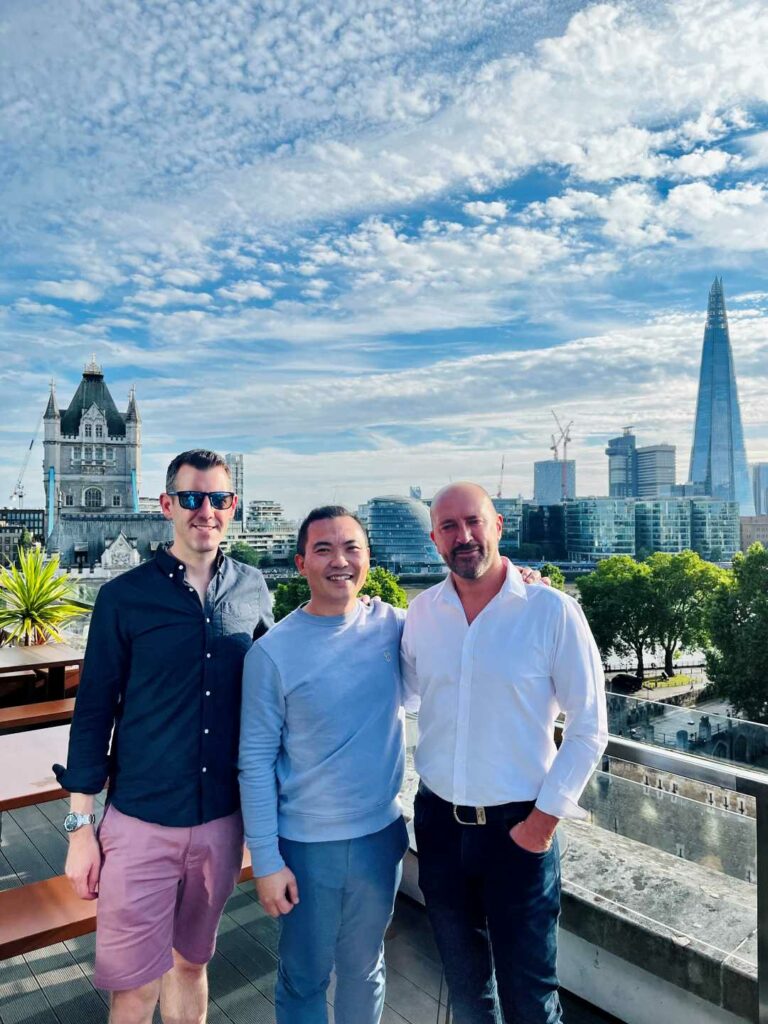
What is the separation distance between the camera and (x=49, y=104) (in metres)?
75.1

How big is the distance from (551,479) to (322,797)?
17588cm

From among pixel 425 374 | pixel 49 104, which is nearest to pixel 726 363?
pixel 425 374

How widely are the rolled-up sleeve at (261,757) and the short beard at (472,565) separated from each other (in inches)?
18.6

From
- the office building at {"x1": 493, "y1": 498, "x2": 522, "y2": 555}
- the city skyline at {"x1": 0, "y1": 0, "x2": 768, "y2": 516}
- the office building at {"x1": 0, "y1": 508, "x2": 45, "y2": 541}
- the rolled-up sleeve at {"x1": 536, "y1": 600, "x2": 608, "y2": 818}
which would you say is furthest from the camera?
the office building at {"x1": 0, "y1": 508, "x2": 45, "y2": 541}

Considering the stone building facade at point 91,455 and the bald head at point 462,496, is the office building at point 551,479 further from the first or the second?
the bald head at point 462,496

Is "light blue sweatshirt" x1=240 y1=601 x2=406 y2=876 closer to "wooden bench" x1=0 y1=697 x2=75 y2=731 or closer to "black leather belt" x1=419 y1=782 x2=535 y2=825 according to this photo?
"black leather belt" x1=419 y1=782 x2=535 y2=825

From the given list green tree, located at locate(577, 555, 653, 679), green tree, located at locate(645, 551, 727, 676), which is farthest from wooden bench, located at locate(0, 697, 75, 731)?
green tree, located at locate(645, 551, 727, 676)

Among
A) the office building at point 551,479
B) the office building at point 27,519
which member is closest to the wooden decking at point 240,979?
the office building at point 27,519

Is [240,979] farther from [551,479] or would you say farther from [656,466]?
[656,466]

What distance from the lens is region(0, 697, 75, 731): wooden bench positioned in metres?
3.77

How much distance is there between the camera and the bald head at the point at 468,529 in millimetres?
1718

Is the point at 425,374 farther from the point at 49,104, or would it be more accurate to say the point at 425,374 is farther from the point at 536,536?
the point at 49,104

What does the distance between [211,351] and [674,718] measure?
142373 mm

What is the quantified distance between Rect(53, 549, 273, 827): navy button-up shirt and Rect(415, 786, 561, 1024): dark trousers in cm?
52
